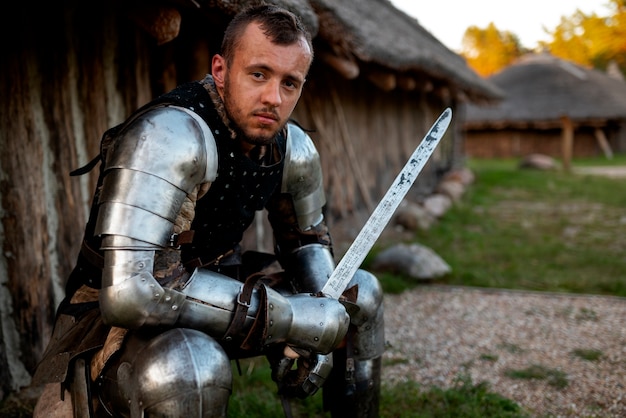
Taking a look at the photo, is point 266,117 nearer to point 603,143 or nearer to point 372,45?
point 372,45

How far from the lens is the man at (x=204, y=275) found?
1.41 metres

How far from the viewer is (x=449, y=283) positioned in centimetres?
447

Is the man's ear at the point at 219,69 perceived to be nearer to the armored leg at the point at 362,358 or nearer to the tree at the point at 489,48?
the armored leg at the point at 362,358

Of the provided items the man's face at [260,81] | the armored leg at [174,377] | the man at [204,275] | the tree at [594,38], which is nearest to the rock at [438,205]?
the man at [204,275]

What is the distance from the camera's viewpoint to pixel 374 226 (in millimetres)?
1841

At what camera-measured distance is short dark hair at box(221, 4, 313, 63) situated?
161 centimetres

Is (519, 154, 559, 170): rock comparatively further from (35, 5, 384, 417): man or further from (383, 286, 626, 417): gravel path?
(35, 5, 384, 417): man

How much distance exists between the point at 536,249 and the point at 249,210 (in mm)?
4348

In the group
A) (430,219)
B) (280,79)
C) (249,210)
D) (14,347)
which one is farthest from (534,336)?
(430,219)

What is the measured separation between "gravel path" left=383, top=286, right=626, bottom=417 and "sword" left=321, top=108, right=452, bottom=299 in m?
0.68

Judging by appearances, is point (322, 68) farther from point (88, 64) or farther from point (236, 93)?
point (236, 93)

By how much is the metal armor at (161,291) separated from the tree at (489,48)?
117 feet

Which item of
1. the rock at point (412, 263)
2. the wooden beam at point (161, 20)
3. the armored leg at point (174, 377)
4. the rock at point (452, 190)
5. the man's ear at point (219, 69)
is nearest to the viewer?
the armored leg at point (174, 377)

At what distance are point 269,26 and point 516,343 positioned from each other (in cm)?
238
